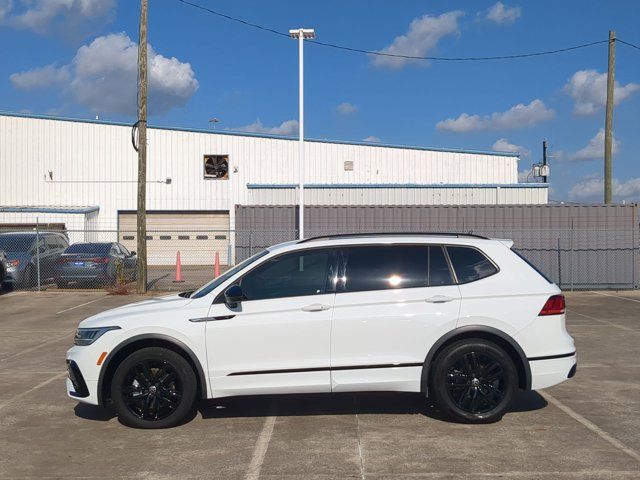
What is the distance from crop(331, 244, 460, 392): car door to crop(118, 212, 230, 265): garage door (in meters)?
22.9

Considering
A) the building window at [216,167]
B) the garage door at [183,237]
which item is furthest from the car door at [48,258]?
the building window at [216,167]

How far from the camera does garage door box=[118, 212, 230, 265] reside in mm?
29281

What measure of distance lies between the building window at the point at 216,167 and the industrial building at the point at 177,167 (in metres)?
0.05

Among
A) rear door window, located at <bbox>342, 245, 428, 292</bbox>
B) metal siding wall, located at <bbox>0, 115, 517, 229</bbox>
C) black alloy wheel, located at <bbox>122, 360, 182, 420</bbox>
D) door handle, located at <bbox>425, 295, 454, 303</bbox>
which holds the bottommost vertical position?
black alloy wheel, located at <bbox>122, 360, 182, 420</bbox>

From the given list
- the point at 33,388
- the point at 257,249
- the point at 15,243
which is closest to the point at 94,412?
the point at 33,388

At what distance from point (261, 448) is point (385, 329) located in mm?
1463

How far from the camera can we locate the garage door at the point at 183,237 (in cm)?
2928

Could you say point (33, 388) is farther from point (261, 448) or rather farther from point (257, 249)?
point (257, 249)

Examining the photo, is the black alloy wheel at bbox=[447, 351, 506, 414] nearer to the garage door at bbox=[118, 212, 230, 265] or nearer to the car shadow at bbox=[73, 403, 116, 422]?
the car shadow at bbox=[73, 403, 116, 422]

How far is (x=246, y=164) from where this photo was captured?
3155 cm

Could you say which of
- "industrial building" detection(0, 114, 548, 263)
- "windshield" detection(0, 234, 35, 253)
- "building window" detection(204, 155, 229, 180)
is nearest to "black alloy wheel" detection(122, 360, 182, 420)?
"windshield" detection(0, 234, 35, 253)

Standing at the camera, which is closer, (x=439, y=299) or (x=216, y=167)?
(x=439, y=299)

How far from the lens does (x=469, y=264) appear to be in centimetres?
632

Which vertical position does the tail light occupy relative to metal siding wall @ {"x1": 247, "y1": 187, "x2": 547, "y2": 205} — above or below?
below
